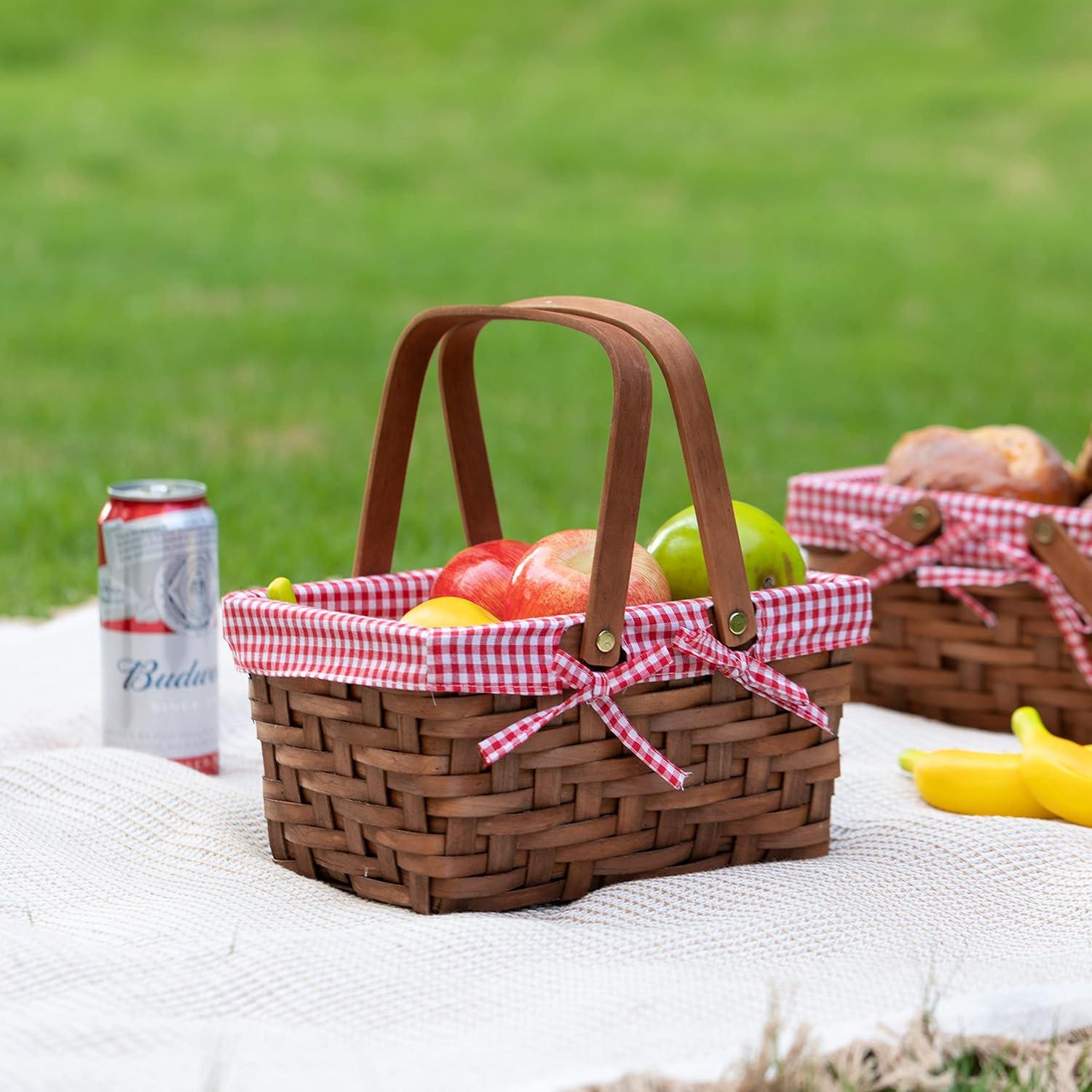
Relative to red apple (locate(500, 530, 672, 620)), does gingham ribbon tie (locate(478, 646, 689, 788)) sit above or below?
below

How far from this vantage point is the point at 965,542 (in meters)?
2.86

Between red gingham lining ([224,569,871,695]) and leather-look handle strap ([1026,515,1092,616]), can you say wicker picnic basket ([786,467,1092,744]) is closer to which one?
leather-look handle strap ([1026,515,1092,616])

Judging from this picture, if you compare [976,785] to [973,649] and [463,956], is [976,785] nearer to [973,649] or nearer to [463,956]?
[973,649]

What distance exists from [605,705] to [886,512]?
1.15 metres

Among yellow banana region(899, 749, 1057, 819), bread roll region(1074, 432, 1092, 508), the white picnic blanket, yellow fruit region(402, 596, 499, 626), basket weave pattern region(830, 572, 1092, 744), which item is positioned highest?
bread roll region(1074, 432, 1092, 508)

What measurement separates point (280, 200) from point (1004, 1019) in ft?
29.6

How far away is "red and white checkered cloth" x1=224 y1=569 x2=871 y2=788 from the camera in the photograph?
1901 millimetres

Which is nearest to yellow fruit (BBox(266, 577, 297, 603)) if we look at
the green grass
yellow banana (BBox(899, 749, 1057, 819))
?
yellow banana (BBox(899, 749, 1057, 819))

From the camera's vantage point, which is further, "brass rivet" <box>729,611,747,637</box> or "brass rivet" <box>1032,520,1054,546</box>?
"brass rivet" <box>1032,520,1054,546</box>

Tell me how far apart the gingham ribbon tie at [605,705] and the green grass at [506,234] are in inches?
83.4

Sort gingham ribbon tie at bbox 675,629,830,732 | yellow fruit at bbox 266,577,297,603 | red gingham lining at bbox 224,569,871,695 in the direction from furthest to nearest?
yellow fruit at bbox 266,577,297,603
gingham ribbon tie at bbox 675,629,830,732
red gingham lining at bbox 224,569,871,695

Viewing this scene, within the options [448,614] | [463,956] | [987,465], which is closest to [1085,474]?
[987,465]

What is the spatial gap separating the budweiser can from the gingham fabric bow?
122 cm

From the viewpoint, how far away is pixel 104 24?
1495 cm
